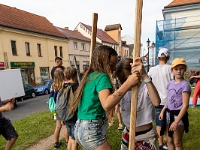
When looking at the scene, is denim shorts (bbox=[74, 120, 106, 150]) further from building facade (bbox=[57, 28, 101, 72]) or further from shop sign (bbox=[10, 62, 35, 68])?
building facade (bbox=[57, 28, 101, 72])

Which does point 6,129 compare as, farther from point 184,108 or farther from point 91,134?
point 184,108

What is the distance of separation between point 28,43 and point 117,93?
824 inches

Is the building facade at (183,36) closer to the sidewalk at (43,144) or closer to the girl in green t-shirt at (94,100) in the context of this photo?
the sidewalk at (43,144)

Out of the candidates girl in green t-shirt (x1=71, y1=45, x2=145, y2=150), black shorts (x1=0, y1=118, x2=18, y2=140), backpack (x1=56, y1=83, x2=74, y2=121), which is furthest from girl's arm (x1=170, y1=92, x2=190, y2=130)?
black shorts (x1=0, y1=118, x2=18, y2=140)

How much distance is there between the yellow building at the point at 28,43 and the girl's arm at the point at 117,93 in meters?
18.1

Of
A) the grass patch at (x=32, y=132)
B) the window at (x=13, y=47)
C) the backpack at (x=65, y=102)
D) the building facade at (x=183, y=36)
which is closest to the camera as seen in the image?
the backpack at (x=65, y=102)

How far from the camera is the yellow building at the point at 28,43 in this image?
1747cm

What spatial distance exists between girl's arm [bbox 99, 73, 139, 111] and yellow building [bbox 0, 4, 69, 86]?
59.3ft

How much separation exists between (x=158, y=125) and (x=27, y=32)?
782 inches

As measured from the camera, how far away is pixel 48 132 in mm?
4621

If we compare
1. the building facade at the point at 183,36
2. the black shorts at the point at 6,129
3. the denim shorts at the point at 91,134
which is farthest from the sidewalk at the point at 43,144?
the building facade at the point at 183,36

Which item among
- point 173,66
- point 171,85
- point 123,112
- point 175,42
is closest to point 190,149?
point 171,85

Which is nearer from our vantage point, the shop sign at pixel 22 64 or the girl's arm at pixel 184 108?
the girl's arm at pixel 184 108

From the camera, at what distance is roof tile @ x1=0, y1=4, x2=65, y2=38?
18.5m
